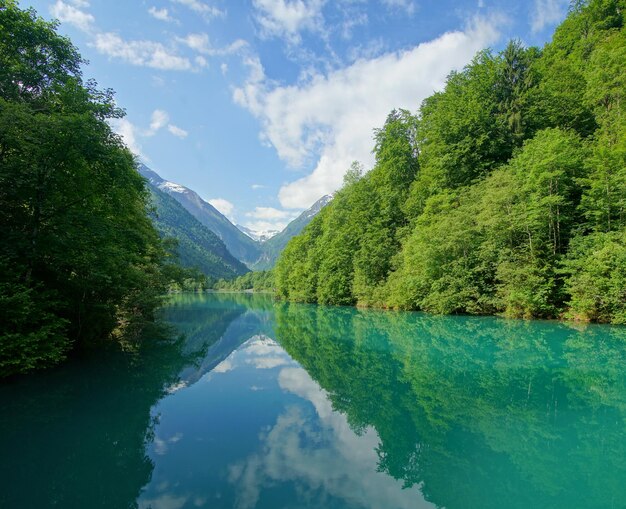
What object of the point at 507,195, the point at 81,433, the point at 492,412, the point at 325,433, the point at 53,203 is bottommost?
the point at 81,433

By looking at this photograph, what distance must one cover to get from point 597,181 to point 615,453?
21.2 m

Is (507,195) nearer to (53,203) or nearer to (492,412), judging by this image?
(492,412)

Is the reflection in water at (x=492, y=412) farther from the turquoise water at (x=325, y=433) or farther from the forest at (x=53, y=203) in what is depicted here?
the forest at (x=53, y=203)

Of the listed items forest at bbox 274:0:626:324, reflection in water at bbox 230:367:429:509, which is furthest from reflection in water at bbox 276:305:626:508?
forest at bbox 274:0:626:324

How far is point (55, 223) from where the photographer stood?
34.3 feet

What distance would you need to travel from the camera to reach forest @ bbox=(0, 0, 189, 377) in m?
9.23

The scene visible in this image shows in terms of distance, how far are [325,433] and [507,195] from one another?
77.7ft

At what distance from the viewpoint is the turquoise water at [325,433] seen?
4.36 meters

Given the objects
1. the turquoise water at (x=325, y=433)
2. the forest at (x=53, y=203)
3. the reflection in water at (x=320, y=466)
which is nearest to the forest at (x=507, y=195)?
the turquoise water at (x=325, y=433)

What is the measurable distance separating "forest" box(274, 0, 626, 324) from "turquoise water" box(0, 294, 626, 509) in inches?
455

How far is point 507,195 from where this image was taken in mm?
24938

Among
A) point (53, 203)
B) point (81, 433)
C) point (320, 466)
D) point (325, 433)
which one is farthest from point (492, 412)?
point (53, 203)

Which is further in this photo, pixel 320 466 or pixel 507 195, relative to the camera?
pixel 507 195

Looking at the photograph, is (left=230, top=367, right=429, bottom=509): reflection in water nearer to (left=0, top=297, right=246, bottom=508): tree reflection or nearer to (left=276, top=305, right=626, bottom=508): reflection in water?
(left=276, top=305, right=626, bottom=508): reflection in water
